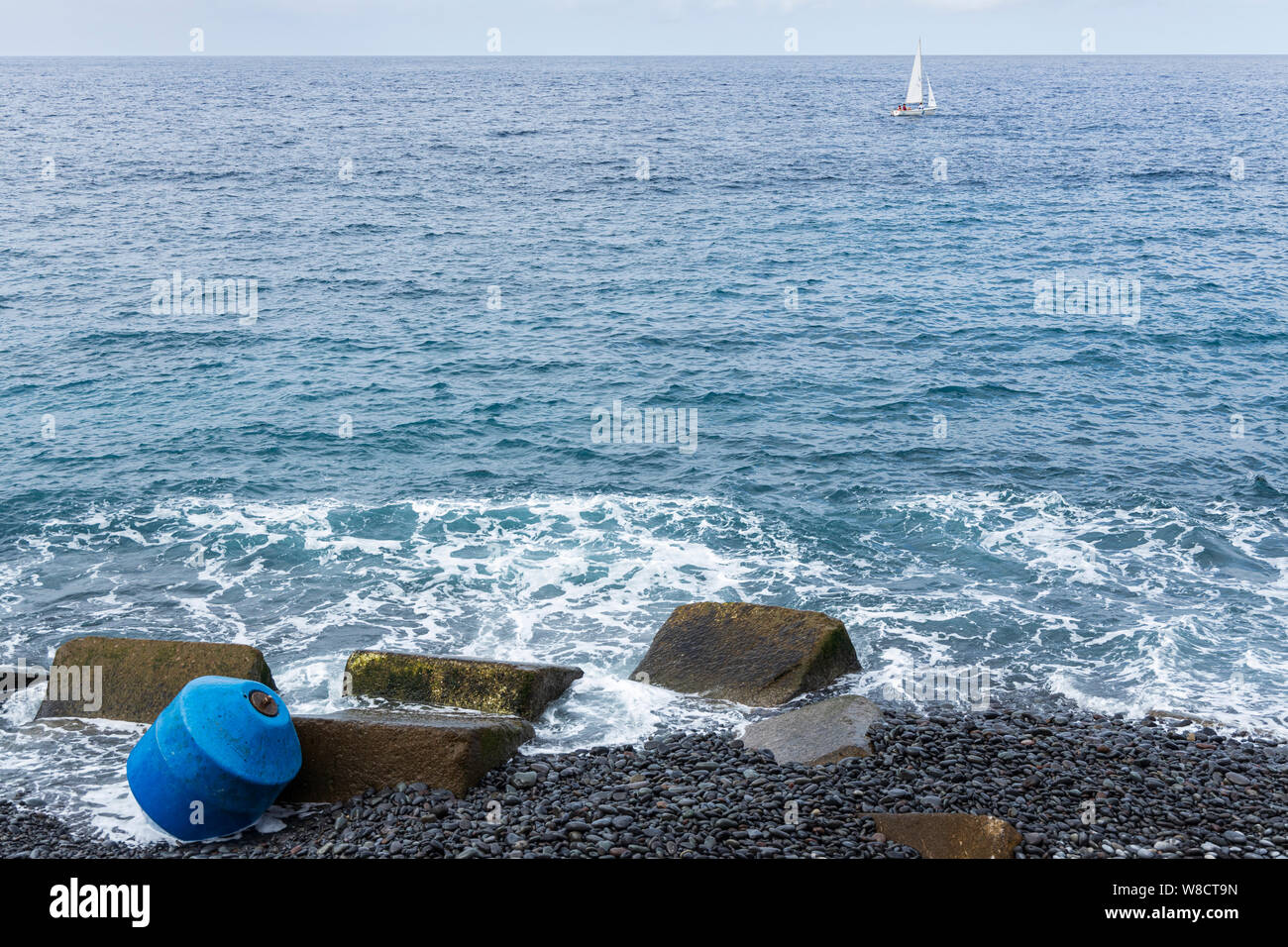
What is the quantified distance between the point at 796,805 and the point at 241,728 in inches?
231

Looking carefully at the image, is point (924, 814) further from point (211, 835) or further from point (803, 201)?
point (803, 201)

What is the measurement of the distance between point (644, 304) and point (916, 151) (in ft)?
148

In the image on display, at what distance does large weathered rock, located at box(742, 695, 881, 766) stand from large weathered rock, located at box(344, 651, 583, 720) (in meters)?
2.91

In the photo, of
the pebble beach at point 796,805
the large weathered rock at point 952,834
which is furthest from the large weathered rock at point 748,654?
the large weathered rock at point 952,834

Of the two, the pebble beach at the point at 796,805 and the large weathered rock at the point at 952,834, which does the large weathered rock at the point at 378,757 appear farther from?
the large weathered rock at the point at 952,834

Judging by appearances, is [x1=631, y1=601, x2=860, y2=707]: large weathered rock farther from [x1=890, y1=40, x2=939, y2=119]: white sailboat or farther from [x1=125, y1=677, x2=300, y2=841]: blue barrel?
[x1=890, y1=40, x2=939, y2=119]: white sailboat

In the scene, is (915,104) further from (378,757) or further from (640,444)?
(378,757)

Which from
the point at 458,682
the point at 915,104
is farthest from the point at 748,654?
the point at 915,104

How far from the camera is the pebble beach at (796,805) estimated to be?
9.88 meters

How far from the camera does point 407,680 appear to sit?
13961mm

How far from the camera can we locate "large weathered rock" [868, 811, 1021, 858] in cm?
960
